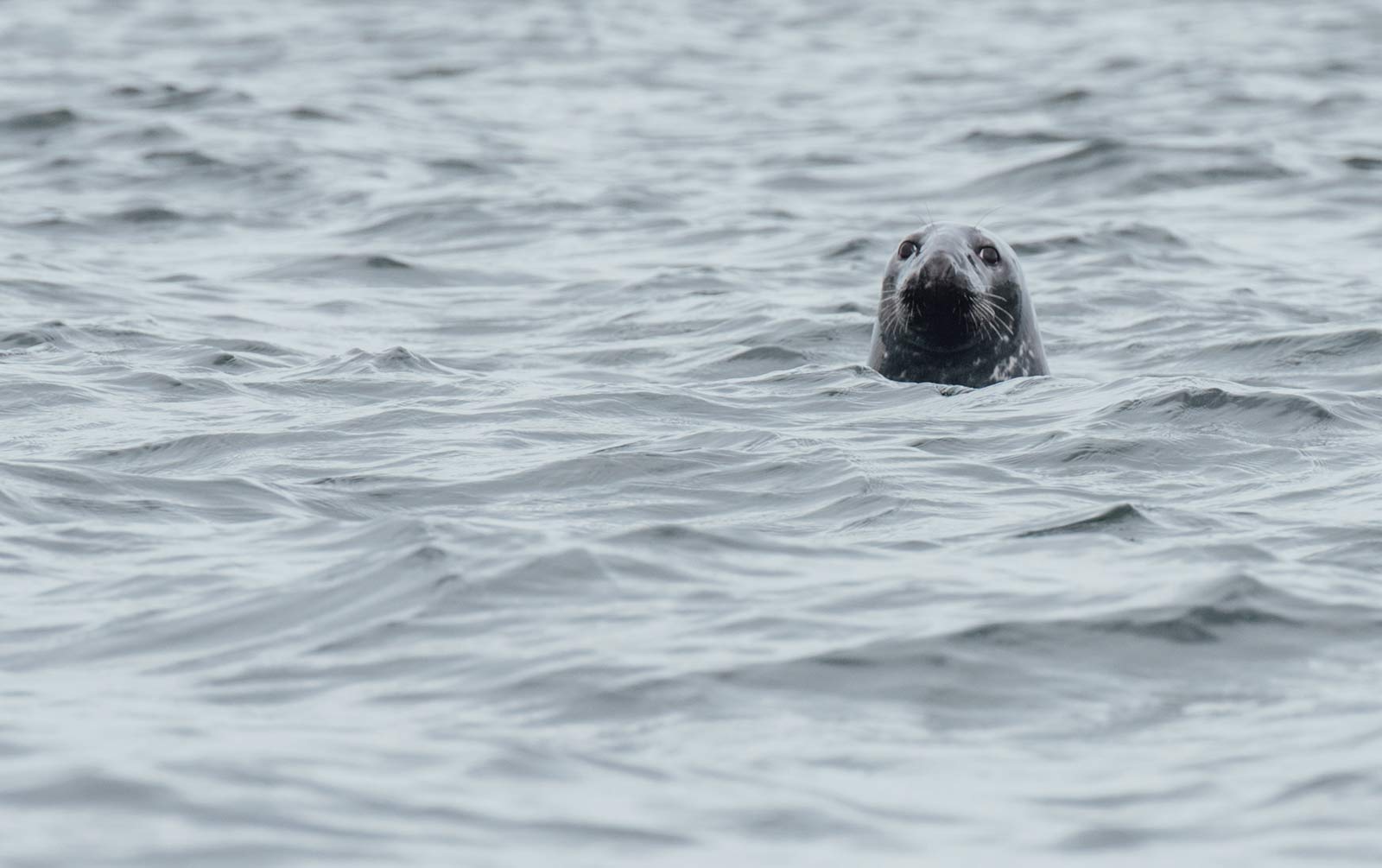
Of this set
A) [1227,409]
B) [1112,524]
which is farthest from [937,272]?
[1112,524]

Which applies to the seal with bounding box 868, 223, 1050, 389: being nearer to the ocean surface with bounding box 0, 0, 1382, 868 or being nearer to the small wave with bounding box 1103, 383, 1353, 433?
the ocean surface with bounding box 0, 0, 1382, 868

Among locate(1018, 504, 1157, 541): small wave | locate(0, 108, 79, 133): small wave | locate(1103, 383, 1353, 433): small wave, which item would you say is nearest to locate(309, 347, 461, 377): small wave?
locate(1103, 383, 1353, 433): small wave

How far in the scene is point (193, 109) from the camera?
24.6m

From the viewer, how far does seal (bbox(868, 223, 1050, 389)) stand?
12141 mm

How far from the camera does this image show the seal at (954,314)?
12.1 metres

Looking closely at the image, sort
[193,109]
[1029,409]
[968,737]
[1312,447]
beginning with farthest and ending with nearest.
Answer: [193,109], [1029,409], [1312,447], [968,737]

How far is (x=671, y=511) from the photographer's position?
9.10 metres

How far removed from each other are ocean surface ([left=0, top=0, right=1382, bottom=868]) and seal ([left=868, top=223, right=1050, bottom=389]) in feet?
0.93

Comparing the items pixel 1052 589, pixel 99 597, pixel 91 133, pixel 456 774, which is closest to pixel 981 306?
pixel 1052 589

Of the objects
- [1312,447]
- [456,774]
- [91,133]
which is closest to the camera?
[456,774]

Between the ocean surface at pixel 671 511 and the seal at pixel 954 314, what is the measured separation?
0.93ft

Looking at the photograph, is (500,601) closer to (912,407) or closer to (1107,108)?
(912,407)

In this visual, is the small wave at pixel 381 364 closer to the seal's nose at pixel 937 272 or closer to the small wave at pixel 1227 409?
the seal's nose at pixel 937 272

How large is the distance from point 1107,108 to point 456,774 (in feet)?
66.9
